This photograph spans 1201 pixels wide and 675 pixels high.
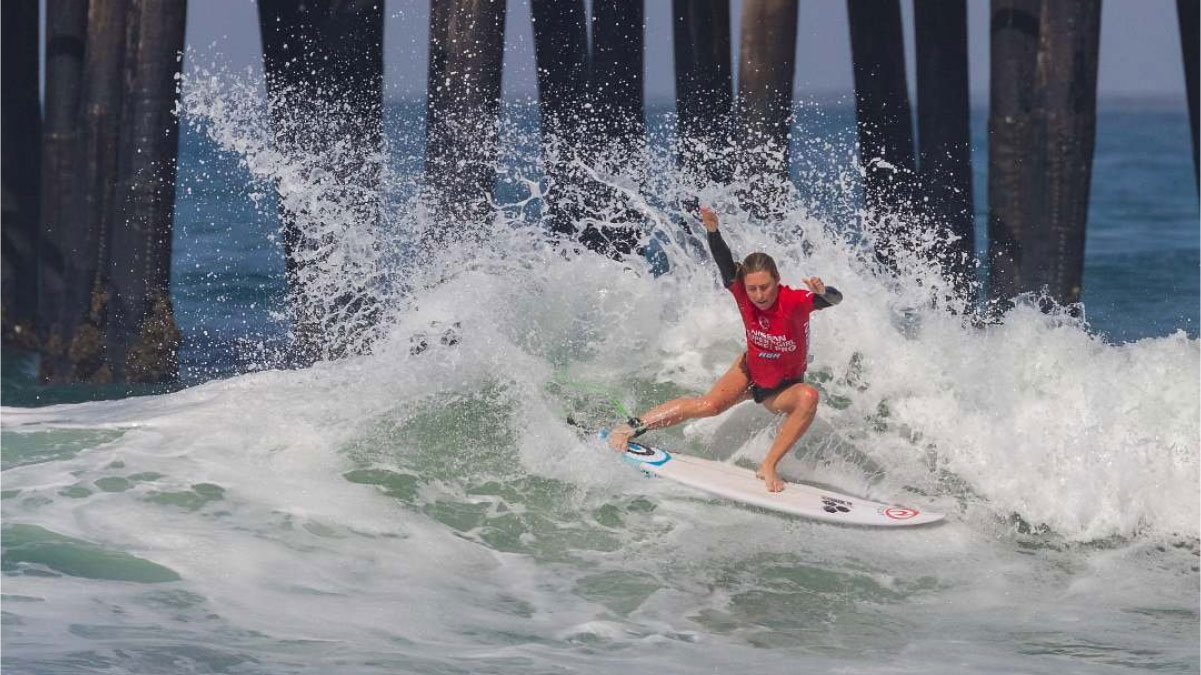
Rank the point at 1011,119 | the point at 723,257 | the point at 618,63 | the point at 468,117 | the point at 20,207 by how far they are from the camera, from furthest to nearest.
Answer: the point at 20,207
the point at 618,63
the point at 468,117
the point at 1011,119
the point at 723,257

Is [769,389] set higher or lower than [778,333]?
lower

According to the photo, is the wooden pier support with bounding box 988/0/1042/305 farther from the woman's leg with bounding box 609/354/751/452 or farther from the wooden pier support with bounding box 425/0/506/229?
the wooden pier support with bounding box 425/0/506/229

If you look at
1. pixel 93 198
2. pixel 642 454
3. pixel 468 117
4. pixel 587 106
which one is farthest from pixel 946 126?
pixel 93 198

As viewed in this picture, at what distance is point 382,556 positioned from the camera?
6.48 meters

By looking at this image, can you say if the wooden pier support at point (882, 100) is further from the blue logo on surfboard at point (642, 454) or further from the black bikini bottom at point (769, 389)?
the blue logo on surfboard at point (642, 454)

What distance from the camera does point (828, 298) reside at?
687cm

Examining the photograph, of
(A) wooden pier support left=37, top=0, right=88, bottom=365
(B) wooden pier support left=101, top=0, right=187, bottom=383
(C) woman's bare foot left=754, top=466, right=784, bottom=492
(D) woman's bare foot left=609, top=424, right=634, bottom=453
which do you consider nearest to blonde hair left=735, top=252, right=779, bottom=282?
(C) woman's bare foot left=754, top=466, right=784, bottom=492

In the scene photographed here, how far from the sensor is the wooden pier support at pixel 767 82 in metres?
9.80

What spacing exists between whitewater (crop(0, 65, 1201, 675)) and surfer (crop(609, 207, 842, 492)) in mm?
357

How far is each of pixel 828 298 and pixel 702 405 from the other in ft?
3.25

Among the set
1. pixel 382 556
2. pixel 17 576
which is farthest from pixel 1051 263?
pixel 17 576

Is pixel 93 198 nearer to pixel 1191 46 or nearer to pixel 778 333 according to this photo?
pixel 778 333

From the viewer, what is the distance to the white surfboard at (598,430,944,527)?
6.99 metres

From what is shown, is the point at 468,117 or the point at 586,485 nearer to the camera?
the point at 586,485
